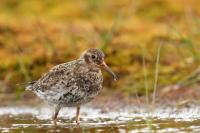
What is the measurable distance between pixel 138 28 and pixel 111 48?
81.1 inches

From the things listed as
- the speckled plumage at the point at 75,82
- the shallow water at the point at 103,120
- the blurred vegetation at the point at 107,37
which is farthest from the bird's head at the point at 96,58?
the blurred vegetation at the point at 107,37

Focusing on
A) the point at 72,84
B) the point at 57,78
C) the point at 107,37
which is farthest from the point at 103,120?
the point at 107,37

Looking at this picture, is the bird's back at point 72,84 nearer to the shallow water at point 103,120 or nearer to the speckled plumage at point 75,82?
the speckled plumage at point 75,82

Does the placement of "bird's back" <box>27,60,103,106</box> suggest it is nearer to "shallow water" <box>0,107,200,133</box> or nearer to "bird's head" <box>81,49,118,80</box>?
"bird's head" <box>81,49,118,80</box>

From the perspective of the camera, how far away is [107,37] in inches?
465

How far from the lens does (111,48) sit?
12.6 metres

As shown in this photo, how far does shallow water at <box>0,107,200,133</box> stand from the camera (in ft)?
27.7

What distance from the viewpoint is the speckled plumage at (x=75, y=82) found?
376 inches

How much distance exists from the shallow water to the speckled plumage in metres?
0.27

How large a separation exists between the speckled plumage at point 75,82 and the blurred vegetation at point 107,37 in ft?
4.83

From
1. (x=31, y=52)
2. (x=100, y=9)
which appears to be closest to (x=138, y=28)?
(x=100, y=9)

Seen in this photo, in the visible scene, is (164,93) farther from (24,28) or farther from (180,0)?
(180,0)

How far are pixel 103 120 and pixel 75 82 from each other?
599 mm

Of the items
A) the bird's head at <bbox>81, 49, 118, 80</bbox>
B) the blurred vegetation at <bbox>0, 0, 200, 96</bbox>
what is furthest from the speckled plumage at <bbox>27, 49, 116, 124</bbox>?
the blurred vegetation at <bbox>0, 0, 200, 96</bbox>
